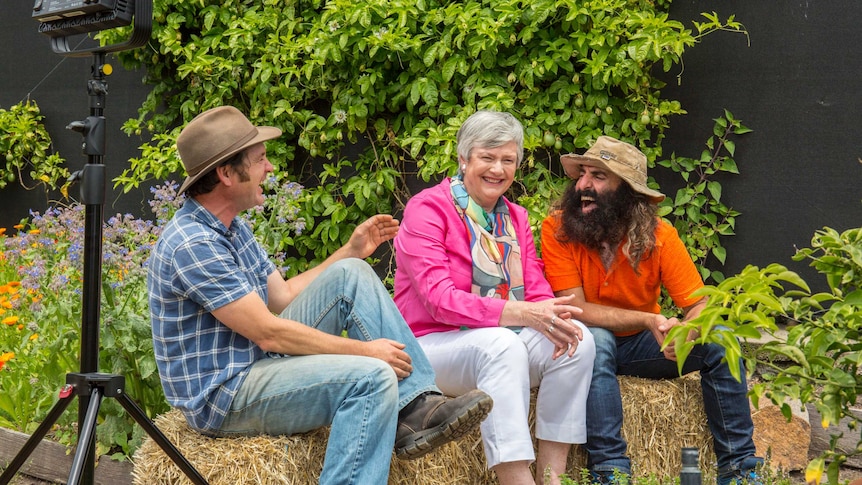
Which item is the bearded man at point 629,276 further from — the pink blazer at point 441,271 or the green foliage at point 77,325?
the green foliage at point 77,325

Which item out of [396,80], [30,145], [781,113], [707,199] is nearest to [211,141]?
[396,80]

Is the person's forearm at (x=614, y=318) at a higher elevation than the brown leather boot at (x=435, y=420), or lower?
higher

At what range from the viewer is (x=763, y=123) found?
12.2ft

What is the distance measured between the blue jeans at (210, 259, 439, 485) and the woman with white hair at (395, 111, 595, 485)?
275 mm

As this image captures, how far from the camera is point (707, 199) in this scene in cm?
382

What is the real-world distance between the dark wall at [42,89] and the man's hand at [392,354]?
3347 mm

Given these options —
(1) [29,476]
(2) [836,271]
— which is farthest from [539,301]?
(1) [29,476]

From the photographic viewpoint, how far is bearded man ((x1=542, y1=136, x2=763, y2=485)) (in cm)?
304

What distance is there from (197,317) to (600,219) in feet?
4.74

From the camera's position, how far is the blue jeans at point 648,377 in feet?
9.62

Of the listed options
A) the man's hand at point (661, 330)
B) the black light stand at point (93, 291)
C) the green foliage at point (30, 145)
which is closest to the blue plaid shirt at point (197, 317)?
the black light stand at point (93, 291)

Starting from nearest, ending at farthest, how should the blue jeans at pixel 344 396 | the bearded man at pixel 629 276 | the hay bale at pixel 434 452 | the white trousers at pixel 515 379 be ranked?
1. the blue jeans at pixel 344 396
2. the hay bale at pixel 434 452
3. the white trousers at pixel 515 379
4. the bearded man at pixel 629 276

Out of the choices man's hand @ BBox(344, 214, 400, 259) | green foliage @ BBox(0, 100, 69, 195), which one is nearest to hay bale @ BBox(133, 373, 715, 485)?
man's hand @ BBox(344, 214, 400, 259)

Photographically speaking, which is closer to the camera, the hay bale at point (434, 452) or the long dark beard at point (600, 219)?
the hay bale at point (434, 452)
